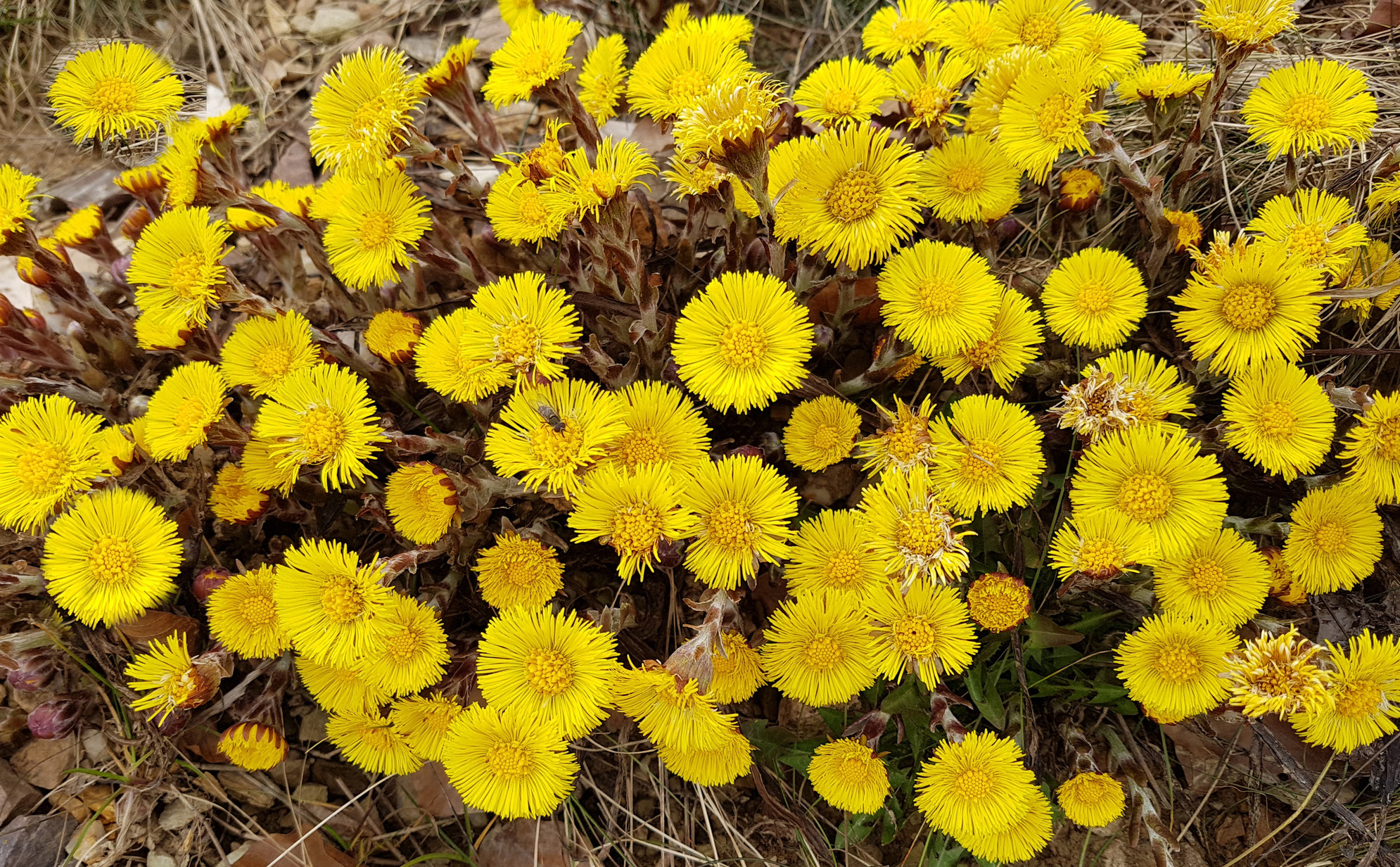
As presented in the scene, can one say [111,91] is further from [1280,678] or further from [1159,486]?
[1280,678]

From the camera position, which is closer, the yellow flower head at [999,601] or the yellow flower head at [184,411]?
the yellow flower head at [999,601]

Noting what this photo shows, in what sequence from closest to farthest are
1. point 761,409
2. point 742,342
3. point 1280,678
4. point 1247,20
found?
1. point 1280,678
2. point 742,342
3. point 1247,20
4. point 761,409

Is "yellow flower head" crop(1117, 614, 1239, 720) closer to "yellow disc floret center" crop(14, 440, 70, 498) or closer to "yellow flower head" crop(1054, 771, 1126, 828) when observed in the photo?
"yellow flower head" crop(1054, 771, 1126, 828)

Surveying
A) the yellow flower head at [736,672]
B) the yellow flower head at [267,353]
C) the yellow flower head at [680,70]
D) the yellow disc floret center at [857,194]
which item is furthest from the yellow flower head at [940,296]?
the yellow flower head at [267,353]

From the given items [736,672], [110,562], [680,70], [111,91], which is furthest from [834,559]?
[111,91]

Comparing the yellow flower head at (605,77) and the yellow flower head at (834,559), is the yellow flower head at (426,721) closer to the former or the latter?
the yellow flower head at (834,559)

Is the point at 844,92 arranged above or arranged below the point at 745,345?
above

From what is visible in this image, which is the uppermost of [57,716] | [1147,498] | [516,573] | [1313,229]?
[1313,229]

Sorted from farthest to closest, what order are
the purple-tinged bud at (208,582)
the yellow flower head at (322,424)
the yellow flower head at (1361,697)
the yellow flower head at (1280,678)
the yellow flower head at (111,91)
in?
the yellow flower head at (111,91) < the purple-tinged bud at (208,582) < the yellow flower head at (322,424) < the yellow flower head at (1361,697) < the yellow flower head at (1280,678)
